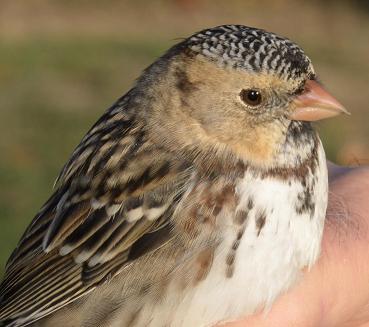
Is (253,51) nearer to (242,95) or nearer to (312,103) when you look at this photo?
(242,95)

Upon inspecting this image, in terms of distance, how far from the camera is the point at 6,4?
11258mm

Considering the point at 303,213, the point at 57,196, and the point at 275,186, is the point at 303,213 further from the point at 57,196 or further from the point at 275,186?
the point at 57,196

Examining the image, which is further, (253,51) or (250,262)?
(253,51)

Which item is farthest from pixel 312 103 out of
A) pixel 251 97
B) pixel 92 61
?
pixel 92 61

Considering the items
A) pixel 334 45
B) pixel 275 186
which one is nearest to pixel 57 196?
pixel 275 186

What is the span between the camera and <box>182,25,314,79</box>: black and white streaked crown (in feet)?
10.6

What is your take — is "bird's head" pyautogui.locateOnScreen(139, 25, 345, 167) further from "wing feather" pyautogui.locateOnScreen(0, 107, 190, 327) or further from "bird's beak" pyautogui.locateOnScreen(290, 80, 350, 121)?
"wing feather" pyautogui.locateOnScreen(0, 107, 190, 327)

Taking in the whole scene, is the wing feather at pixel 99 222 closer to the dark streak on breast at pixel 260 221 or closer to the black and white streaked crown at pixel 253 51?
the dark streak on breast at pixel 260 221

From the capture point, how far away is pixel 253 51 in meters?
3.22

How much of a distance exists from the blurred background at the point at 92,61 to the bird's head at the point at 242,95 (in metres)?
2.88

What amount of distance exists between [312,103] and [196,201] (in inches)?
20.5

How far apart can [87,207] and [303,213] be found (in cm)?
74

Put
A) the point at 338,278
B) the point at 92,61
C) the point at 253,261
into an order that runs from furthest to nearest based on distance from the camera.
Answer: the point at 92,61 < the point at 338,278 < the point at 253,261

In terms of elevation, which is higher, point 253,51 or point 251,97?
point 253,51
